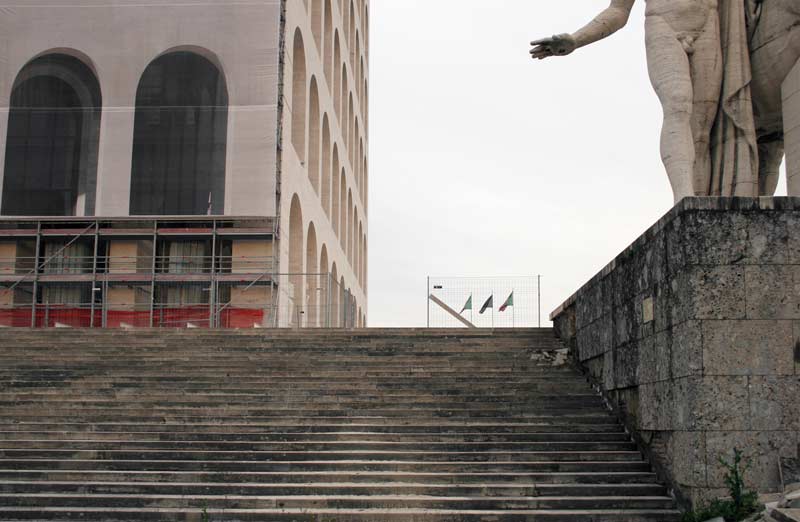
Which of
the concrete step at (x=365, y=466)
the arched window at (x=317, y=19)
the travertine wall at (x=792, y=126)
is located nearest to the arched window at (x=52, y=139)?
the arched window at (x=317, y=19)

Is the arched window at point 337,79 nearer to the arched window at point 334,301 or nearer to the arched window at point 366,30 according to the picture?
the arched window at point 334,301

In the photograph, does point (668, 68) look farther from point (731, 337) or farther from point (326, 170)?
point (326, 170)

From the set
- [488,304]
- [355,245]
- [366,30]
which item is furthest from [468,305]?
[366,30]

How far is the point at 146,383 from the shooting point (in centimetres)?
1141

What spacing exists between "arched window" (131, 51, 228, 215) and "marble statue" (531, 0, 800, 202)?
18.3 meters

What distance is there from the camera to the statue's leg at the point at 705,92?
351 inches

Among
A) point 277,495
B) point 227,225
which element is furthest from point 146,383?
point 227,225

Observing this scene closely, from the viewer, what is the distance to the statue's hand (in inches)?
380

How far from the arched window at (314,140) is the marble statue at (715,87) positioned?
25.0 metres

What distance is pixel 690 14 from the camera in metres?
8.97

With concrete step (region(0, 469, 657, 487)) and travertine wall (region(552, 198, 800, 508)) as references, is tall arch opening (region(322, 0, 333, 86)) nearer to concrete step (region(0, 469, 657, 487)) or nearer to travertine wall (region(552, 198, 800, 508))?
concrete step (region(0, 469, 657, 487))

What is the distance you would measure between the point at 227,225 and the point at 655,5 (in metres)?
18.8

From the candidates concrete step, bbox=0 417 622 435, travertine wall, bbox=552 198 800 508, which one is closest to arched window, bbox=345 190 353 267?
concrete step, bbox=0 417 622 435

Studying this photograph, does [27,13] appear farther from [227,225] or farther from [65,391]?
[65,391]
